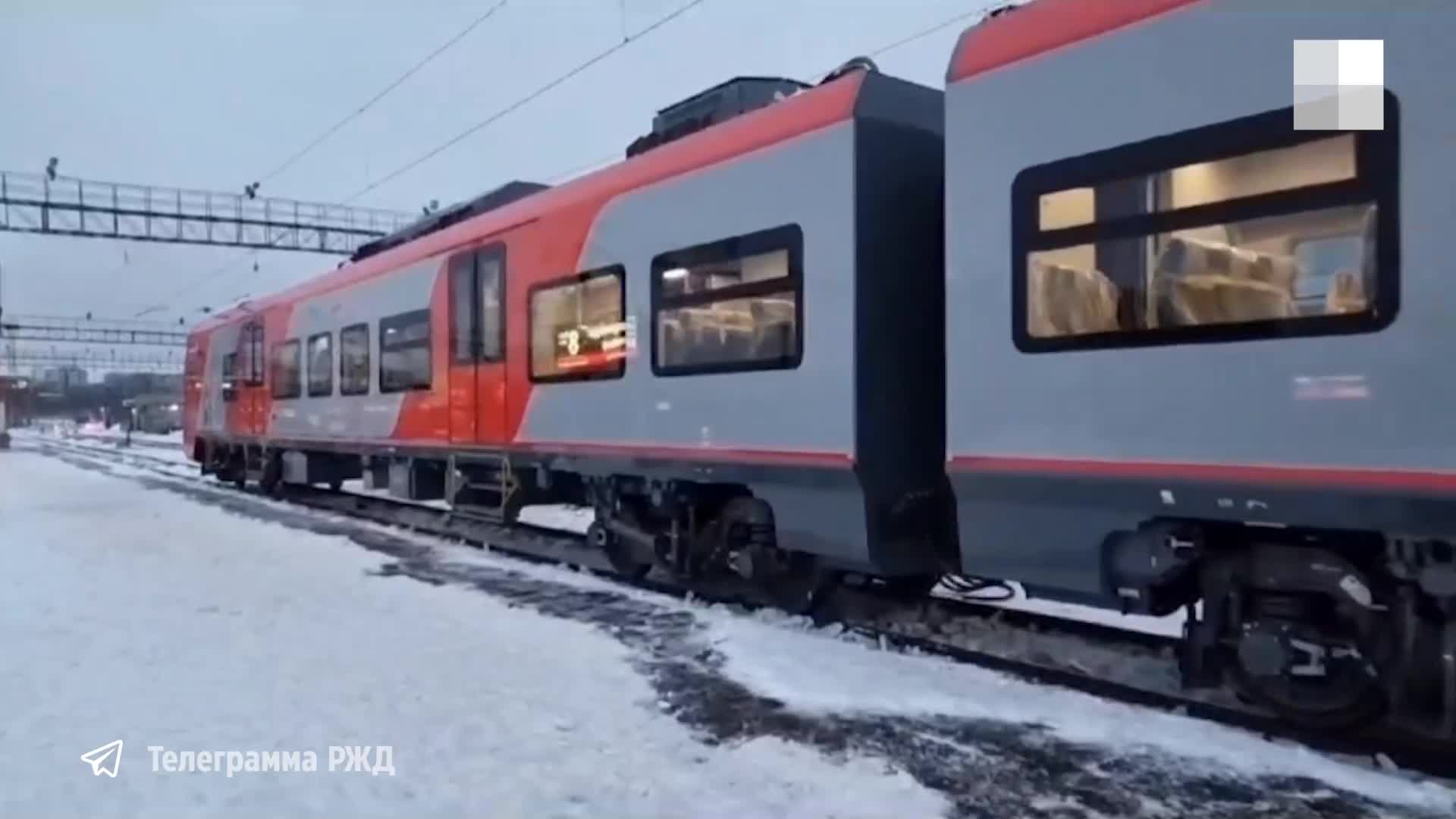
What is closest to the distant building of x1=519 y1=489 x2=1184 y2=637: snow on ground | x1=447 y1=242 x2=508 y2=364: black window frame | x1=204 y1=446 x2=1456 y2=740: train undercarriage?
x1=447 y1=242 x2=508 y2=364: black window frame

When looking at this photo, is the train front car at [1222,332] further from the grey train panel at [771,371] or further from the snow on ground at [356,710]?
the snow on ground at [356,710]

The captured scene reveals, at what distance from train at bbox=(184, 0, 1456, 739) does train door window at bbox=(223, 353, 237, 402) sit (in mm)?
12849

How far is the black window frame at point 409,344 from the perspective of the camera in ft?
39.8

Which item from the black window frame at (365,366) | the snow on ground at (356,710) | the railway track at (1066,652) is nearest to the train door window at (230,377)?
the black window frame at (365,366)

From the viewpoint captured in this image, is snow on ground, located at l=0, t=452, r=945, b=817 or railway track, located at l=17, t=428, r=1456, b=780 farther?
railway track, located at l=17, t=428, r=1456, b=780

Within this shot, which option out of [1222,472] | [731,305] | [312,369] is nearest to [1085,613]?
[1222,472]

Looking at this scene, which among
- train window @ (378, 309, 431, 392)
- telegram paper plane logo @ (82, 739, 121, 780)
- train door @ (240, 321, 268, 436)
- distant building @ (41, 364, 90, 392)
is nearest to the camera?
telegram paper plane logo @ (82, 739, 121, 780)

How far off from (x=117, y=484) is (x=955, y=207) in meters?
21.3

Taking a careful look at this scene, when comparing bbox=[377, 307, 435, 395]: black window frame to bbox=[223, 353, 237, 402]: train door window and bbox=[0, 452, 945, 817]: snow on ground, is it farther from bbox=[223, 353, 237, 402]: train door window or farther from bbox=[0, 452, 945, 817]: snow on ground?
bbox=[223, 353, 237, 402]: train door window

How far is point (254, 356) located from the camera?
18844mm

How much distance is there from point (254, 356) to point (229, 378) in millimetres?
1947

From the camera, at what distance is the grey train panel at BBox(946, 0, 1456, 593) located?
426 cm

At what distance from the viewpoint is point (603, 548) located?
940 cm

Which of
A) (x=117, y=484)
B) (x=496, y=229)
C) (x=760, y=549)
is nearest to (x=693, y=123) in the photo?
(x=496, y=229)
